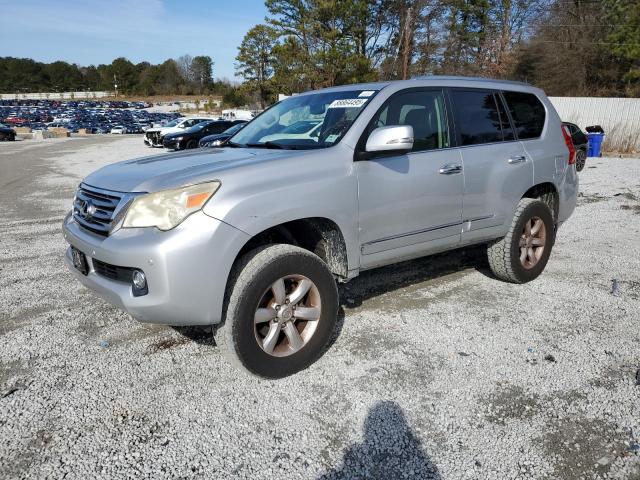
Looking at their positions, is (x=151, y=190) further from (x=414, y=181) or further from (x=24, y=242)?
(x=24, y=242)

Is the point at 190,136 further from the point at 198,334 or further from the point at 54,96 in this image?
the point at 54,96

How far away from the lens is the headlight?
2.70 m

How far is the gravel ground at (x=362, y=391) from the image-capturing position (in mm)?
2385

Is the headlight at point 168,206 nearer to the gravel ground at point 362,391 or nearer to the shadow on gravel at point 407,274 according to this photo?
the gravel ground at point 362,391

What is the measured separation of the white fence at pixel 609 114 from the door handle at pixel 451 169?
2057 centimetres

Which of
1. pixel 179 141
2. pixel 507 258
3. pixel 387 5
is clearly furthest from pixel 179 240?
pixel 387 5

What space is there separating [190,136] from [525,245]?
61.3ft

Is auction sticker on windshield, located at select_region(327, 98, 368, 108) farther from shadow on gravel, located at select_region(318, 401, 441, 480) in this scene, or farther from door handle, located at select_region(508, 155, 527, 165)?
shadow on gravel, located at select_region(318, 401, 441, 480)

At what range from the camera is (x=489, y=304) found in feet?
14.0

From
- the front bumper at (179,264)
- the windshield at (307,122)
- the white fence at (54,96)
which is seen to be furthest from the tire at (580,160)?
the white fence at (54,96)

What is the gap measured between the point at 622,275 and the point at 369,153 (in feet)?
11.0

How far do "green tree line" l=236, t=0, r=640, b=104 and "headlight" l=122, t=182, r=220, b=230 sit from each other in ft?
123

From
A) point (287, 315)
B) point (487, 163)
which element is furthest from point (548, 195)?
point (287, 315)

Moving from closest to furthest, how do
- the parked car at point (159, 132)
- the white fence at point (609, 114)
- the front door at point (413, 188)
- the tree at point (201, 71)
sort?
the front door at point (413, 188), the white fence at point (609, 114), the parked car at point (159, 132), the tree at point (201, 71)
